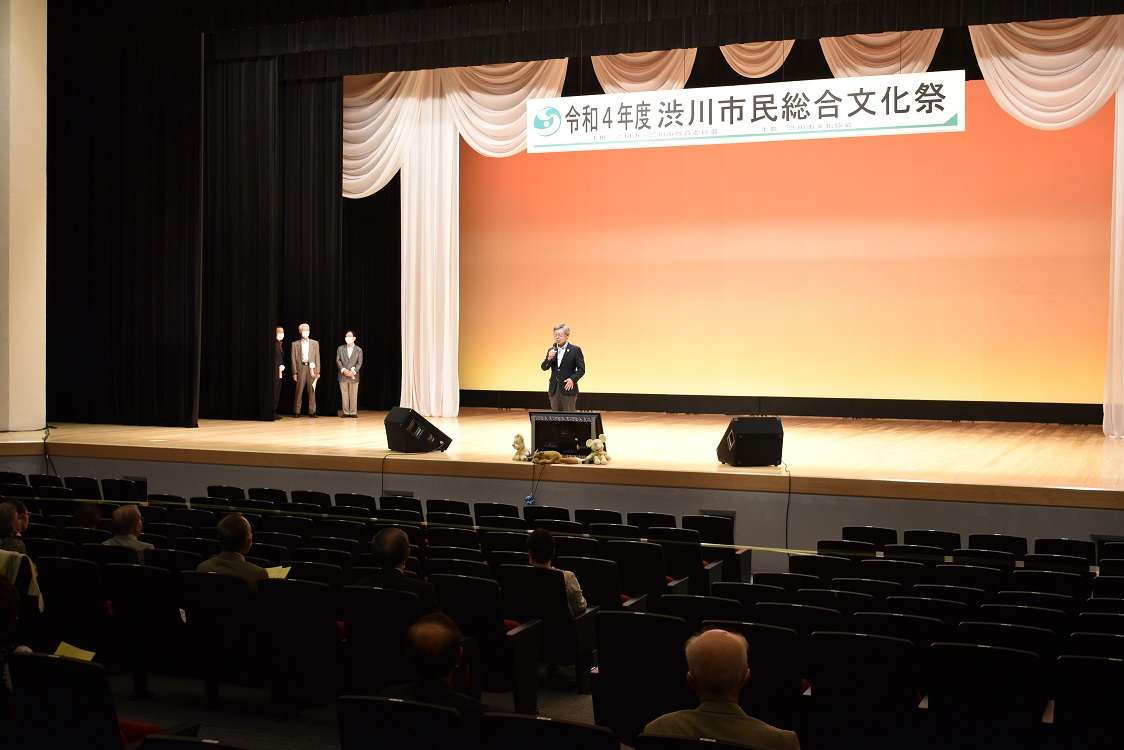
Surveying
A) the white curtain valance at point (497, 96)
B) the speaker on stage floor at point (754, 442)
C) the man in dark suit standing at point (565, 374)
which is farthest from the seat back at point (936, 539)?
the white curtain valance at point (497, 96)

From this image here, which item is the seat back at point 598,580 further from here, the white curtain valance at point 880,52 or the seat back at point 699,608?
the white curtain valance at point 880,52

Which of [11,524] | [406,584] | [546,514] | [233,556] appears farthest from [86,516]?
[546,514]

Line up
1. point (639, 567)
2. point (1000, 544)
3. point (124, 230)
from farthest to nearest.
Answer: point (124, 230) < point (1000, 544) < point (639, 567)

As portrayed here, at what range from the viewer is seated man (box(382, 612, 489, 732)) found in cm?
270

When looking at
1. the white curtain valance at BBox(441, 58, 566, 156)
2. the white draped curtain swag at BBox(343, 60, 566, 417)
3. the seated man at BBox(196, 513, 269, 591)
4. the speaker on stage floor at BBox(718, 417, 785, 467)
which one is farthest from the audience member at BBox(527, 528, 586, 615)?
the white draped curtain swag at BBox(343, 60, 566, 417)

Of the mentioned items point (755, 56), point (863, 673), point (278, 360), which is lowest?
point (863, 673)

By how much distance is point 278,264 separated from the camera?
14070 millimetres

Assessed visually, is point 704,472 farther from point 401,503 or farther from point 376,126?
point 376,126

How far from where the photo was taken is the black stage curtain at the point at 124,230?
40.0ft

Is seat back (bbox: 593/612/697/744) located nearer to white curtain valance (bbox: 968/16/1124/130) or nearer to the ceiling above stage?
the ceiling above stage

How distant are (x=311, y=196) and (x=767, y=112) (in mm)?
6079

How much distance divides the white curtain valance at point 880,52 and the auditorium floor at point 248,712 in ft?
28.8

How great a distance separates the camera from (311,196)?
13773 mm

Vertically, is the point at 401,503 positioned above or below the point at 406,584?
below
